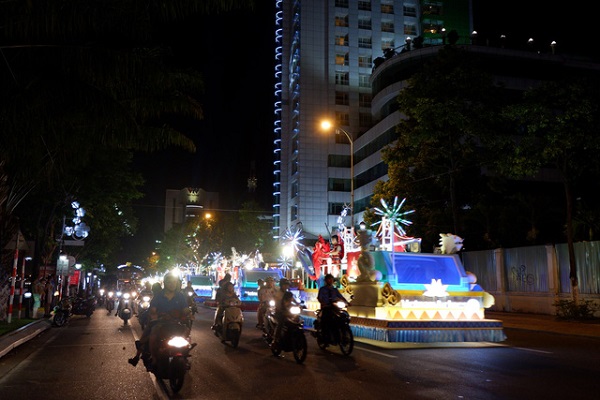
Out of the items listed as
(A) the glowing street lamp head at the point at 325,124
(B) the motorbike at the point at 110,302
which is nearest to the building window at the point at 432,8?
(A) the glowing street lamp head at the point at 325,124

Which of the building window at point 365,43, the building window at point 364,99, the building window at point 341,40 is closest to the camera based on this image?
the building window at point 364,99

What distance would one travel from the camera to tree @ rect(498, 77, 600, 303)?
20.8 metres

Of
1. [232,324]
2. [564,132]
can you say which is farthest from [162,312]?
[564,132]

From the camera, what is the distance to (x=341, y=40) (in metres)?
72.1

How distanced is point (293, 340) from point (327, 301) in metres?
1.77

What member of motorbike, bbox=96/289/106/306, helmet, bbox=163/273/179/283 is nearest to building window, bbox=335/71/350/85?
motorbike, bbox=96/289/106/306

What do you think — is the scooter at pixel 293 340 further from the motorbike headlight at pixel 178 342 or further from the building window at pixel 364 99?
the building window at pixel 364 99

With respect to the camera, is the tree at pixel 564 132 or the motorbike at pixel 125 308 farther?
the motorbike at pixel 125 308

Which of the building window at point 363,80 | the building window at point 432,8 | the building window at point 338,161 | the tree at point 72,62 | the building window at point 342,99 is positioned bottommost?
the tree at point 72,62

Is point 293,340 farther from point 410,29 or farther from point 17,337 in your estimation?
point 410,29

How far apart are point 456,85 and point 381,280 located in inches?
598

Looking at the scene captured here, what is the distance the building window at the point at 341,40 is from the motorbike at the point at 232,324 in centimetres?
6257

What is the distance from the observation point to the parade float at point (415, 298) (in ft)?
44.9

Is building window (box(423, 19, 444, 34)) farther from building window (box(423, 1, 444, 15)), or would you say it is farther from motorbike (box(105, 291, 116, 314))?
motorbike (box(105, 291, 116, 314))
